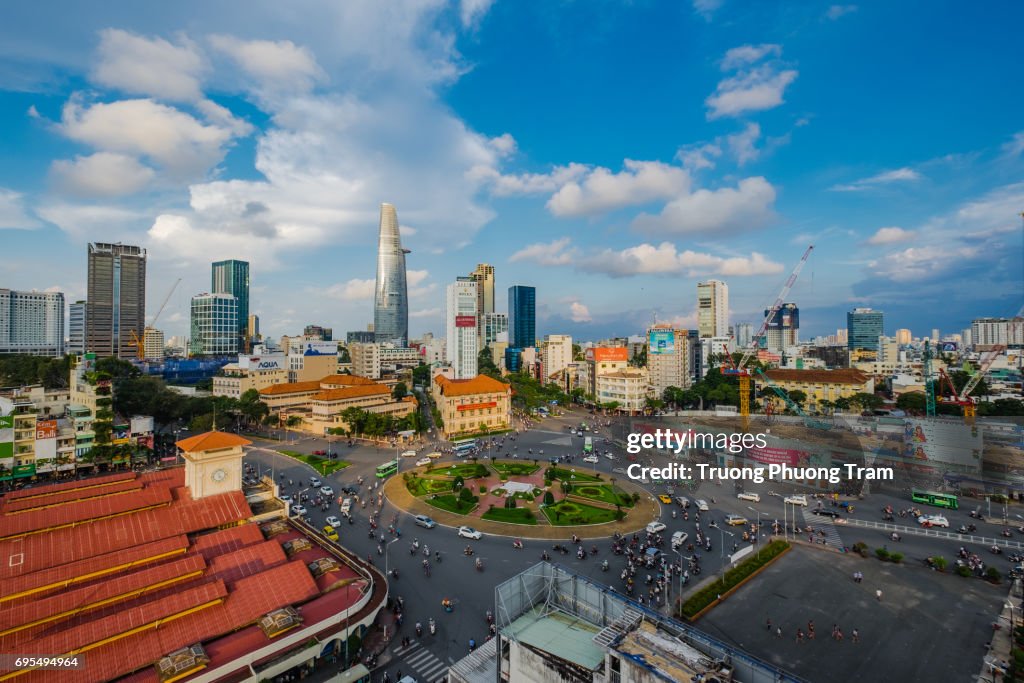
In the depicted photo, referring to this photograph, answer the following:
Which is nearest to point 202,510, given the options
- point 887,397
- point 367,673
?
point 367,673

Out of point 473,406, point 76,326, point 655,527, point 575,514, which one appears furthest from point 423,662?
point 76,326

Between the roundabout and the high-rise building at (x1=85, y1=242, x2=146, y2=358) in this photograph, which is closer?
the roundabout

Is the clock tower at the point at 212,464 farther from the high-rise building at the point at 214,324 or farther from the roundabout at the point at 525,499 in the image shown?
the high-rise building at the point at 214,324

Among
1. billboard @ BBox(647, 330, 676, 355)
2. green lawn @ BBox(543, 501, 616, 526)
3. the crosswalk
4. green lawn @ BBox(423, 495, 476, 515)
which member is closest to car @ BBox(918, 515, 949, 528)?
green lawn @ BBox(543, 501, 616, 526)

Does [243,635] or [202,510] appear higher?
[202,510]

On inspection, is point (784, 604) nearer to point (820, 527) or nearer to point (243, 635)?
point (820, 527)

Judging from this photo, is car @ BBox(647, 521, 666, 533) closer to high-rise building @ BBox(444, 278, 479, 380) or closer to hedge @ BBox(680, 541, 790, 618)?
hedge @ BBox(680, 541, 790, 618)

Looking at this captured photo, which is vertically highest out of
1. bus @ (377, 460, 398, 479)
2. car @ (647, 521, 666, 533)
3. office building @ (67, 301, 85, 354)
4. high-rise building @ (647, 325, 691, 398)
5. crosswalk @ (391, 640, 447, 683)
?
office building @ (67, 301, 85, 354)
